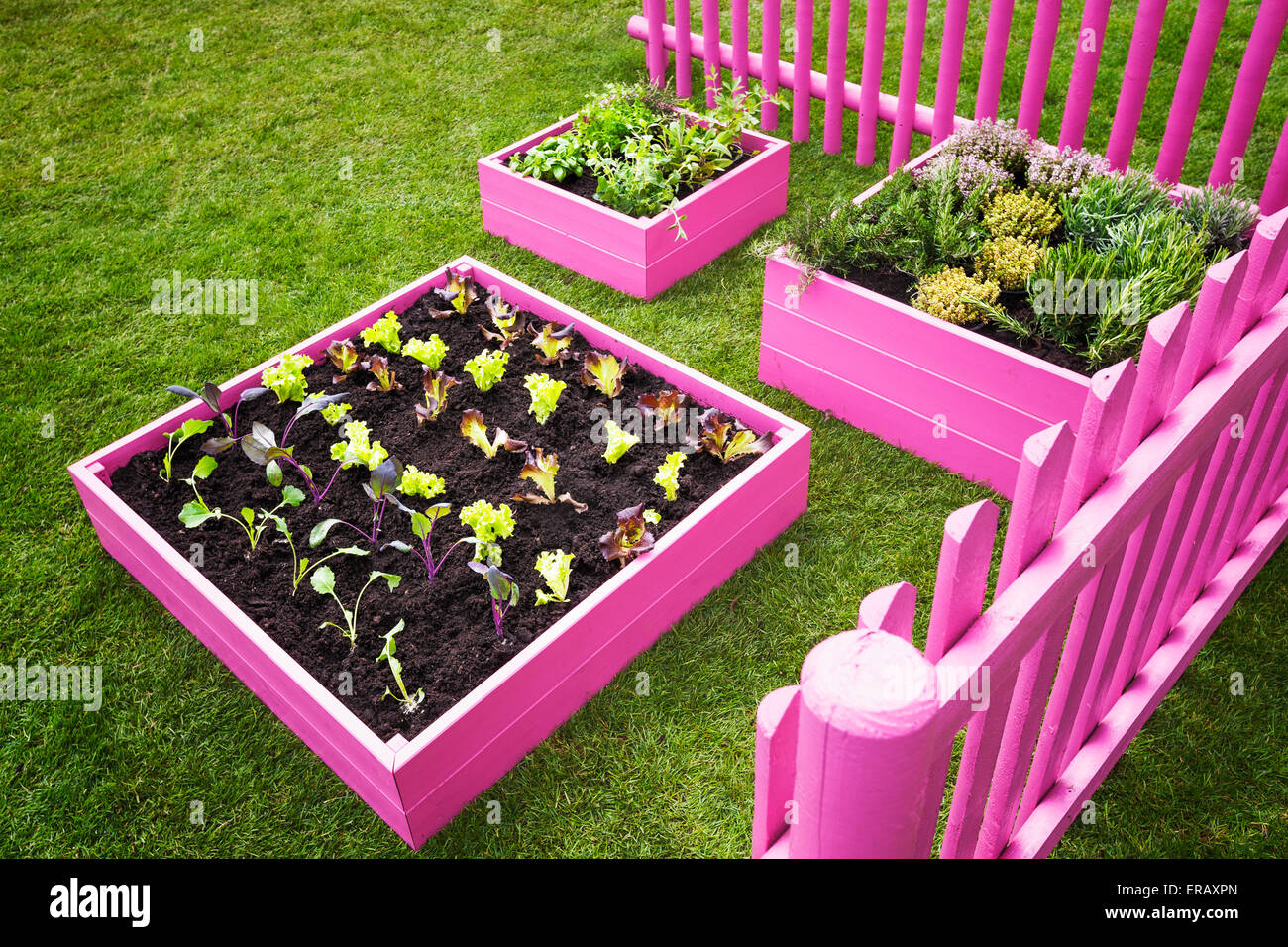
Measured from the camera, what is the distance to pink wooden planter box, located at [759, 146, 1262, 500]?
11.1 ft

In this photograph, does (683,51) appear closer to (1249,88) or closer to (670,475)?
(1249,88)

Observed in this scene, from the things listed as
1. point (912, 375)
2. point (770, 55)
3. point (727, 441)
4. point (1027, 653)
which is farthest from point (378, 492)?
point (770, 55)

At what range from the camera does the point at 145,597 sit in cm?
344

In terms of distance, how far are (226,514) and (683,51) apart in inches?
154

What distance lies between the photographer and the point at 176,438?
→ 358cm

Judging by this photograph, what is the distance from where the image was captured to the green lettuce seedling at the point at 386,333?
3969 millimetres

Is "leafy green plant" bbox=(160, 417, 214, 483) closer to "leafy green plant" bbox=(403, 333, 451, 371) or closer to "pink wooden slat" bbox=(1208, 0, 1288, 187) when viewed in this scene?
"leafy green plant" bbox=(403, 333, 451, 371)

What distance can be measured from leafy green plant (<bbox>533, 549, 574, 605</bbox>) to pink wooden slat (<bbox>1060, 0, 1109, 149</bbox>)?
3.21 metres

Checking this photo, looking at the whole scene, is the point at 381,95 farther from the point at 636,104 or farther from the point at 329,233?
the point at 636,104

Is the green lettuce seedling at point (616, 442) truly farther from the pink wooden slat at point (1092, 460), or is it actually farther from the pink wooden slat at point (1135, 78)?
the pink wooden slat at point (1135, 78)

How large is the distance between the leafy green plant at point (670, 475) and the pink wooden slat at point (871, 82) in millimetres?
2723

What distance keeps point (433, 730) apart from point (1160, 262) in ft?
9.14

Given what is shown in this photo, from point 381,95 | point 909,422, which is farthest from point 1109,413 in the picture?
point 381,95

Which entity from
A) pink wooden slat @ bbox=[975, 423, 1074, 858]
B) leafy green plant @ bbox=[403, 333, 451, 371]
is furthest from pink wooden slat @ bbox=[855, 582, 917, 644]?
leafy green plant @ bbox=[403, 333, 451, 371]
